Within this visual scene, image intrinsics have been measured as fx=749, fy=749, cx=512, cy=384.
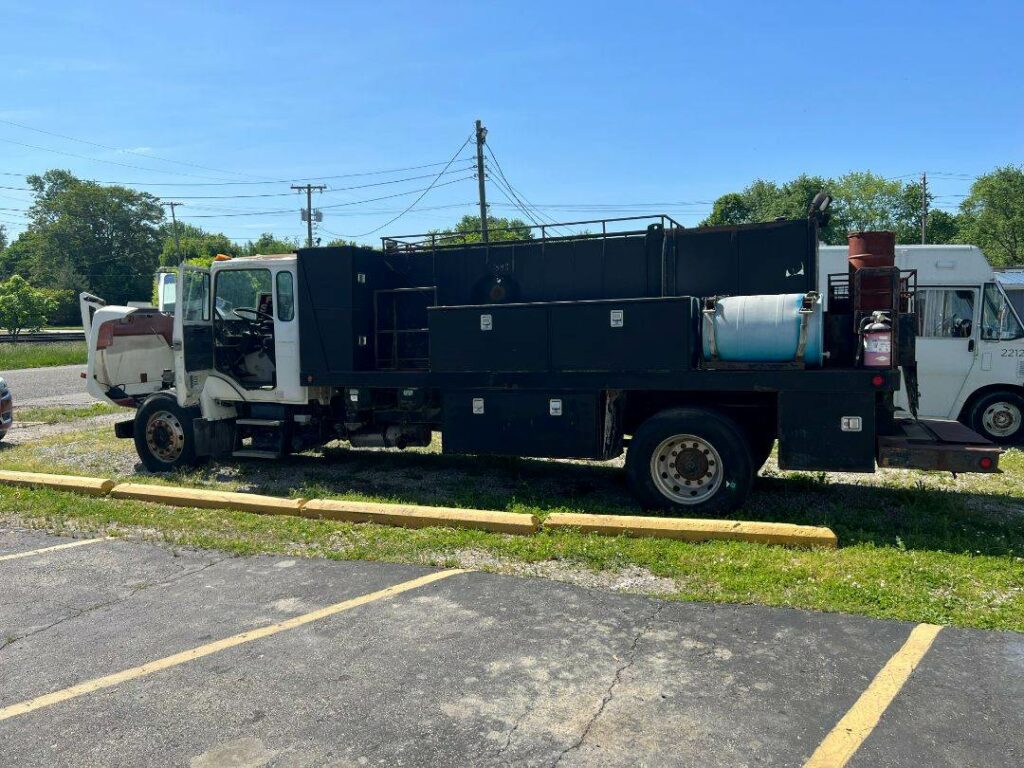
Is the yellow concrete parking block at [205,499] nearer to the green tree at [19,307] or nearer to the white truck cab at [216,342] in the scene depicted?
the white truck cab at [216,342]

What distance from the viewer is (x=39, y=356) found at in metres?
36.6

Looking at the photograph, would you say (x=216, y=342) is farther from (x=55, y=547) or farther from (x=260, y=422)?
(x=55, y=547)

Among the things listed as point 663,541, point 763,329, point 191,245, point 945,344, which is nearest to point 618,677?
point 663,541

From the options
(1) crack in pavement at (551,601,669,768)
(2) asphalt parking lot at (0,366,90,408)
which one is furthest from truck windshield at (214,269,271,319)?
(1) crack in pavement at (551,601,669,768)

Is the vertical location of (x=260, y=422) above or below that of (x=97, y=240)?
below

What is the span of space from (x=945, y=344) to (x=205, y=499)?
11.1 meters

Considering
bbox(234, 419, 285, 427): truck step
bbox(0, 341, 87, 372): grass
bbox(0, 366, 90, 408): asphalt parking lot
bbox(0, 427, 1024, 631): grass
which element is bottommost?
Answer: bbox(0, 427, 1024, 631): grass

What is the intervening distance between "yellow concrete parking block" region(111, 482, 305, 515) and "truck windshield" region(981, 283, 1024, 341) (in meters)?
10.6

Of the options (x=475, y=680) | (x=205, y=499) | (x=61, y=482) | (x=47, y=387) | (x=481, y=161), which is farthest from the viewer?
(x=481, y=161)

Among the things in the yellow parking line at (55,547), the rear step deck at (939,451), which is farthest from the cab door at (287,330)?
the rear step deck at (939,451)

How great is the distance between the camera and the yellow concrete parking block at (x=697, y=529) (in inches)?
240

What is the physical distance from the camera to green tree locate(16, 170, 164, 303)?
307 ft

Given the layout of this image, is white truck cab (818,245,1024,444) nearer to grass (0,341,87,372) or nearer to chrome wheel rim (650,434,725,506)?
chrome wheel rim (650,434,725,506)

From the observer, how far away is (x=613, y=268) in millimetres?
8430
